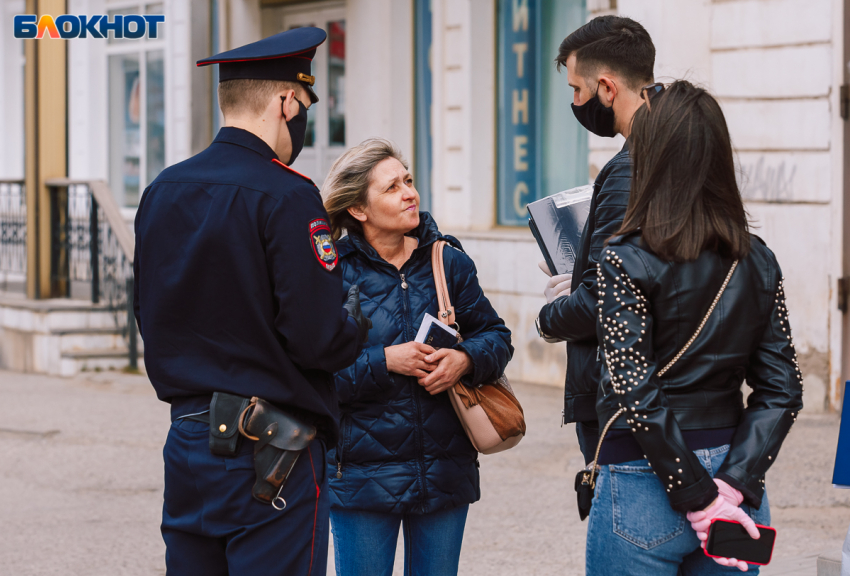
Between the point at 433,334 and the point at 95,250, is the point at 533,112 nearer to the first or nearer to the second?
the point at 95,250

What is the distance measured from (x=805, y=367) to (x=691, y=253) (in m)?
5.97

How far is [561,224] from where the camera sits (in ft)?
10.3

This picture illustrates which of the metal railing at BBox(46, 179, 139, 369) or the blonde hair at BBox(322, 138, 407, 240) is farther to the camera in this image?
the metal railing at BBox(46, 179, 139, 369)

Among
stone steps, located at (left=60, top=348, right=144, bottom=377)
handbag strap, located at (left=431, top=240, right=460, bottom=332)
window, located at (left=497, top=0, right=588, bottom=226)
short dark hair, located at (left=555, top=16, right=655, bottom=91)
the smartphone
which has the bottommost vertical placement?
stone steps, located at (left=60, top=348, right=144, bottom=377)

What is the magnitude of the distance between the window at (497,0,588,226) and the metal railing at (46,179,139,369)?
378 cm

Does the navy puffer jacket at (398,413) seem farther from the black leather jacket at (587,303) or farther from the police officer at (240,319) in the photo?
the police officer at (240,319)

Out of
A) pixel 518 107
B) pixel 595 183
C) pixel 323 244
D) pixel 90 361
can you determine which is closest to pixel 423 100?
pixel 518 107

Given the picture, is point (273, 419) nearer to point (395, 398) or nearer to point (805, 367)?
point (395, 398)

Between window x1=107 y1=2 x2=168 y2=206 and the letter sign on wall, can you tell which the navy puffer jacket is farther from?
window x1=107 y1=2 x2=168 y2=206

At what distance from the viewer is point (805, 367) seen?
25.7ft

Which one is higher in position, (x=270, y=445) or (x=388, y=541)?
(x=270, y=445)

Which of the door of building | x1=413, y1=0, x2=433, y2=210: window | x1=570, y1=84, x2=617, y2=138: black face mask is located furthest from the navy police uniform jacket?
the door of building

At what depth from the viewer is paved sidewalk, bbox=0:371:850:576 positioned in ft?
16.2

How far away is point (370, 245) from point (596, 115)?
0.81m
